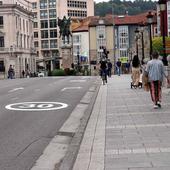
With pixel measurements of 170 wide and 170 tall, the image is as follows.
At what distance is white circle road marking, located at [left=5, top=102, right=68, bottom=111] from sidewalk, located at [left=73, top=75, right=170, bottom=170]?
258 centimetres

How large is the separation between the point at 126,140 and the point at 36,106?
10.1 metres

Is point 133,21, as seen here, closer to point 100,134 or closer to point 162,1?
point 162,1

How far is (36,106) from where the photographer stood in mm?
20625

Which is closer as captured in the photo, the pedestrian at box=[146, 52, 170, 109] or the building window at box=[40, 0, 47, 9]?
the pedestrian at box=[146, 52, 170, 109]

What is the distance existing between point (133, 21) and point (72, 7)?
5600cm

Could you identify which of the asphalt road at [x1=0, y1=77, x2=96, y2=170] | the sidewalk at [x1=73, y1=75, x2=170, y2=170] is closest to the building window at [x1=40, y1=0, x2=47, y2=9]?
the asphalt road at [x1=0, y1=77, x2=96, y2=170]

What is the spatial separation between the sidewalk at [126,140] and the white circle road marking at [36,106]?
2.58 m

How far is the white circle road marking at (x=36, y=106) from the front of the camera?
19731mm

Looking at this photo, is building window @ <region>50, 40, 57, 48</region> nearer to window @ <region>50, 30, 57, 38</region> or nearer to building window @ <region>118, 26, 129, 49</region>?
window @ <region>50, 30, 57, 38</region>

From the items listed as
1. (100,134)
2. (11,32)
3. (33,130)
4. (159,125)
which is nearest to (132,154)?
(100,134)

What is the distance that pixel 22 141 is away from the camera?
11914mm

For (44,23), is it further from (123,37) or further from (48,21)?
(123,37)

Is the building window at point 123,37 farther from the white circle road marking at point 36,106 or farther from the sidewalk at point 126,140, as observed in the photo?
the sidewalk at point 126,140

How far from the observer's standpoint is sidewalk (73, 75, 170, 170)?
8.47 metres
